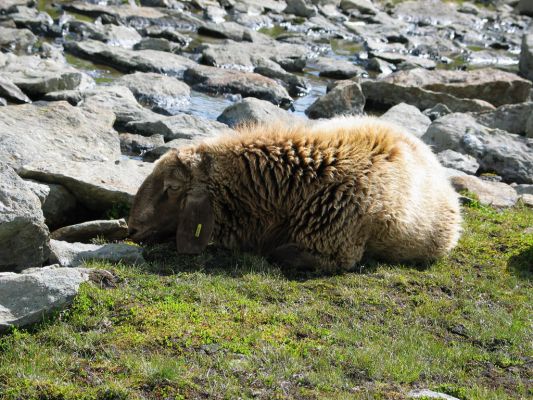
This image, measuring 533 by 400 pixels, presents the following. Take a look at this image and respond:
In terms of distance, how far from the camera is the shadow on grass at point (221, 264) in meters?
8.72

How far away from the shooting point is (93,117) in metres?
Result: 14.4

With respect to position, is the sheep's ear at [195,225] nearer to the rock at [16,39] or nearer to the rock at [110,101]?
the rock at [110,101]

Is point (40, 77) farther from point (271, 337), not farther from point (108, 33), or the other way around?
point (271, 337)

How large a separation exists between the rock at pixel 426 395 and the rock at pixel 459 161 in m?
9.42

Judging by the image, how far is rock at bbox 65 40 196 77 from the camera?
21.9 metres

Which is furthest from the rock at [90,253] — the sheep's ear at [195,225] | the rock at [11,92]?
the rock at [11,92]

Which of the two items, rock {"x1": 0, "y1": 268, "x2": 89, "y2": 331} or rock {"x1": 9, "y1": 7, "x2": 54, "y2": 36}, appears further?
rock {"x1": 9, "y1": 7, "x2": 54, "y2": 36}

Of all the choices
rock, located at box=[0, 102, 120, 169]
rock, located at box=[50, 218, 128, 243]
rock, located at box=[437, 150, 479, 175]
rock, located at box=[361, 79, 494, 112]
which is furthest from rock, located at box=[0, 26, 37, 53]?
rock, located at box=[50, 218, 128, 243]

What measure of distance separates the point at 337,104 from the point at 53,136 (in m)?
9.31

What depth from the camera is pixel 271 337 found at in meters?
7.19

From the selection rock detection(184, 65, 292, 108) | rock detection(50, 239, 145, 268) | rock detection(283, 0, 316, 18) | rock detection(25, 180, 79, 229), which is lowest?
rock detection(283, 0, 316, 18)

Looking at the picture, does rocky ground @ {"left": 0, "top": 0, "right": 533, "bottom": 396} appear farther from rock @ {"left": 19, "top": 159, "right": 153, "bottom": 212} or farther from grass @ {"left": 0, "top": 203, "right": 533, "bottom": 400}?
grass @ {"left": 0, "top": 203, "right": 533, "bottom": 400}

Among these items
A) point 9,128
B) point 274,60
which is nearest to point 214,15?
point 274,60

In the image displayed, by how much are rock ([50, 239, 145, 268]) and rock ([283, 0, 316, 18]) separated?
29.3 m
